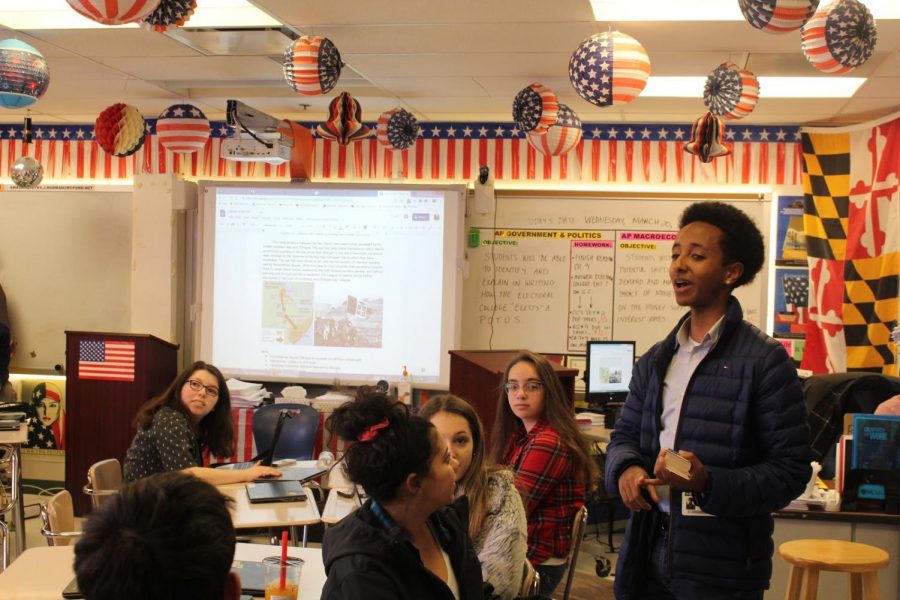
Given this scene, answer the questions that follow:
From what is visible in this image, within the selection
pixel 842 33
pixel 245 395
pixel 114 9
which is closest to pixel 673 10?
pixel 842 33

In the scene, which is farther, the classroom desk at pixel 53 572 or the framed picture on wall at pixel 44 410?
the framed picture on wall at pixel 44 410

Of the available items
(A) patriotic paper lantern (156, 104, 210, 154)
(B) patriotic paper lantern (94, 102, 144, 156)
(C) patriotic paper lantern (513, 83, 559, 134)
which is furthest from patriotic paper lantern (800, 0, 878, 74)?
(B) patriotic paper lantern (94, 102, 144, 156)

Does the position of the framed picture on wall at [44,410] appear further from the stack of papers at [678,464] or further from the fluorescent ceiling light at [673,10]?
the stack of papers at [678,464]

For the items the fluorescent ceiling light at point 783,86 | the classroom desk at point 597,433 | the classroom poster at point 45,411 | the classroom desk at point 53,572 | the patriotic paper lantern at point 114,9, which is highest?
the fluorescent ceiling light at point 783,86

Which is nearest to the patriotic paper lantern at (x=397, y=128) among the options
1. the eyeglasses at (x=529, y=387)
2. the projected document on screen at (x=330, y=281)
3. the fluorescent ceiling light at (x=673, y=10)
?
the projected document on screen at (x=330, y=281)

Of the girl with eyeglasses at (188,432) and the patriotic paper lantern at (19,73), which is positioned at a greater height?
the patriotic paper lantern at (19,73)

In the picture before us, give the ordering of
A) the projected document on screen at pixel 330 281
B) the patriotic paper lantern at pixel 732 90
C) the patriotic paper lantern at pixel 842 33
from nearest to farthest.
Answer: the patriotic paper lantern at pixel 842 33 < the patriotic paper lantern at pixel 732 90 < the projected document on screen at pixel 330 281

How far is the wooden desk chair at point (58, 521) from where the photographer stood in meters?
3.09

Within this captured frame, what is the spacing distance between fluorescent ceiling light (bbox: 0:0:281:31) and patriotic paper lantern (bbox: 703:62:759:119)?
2119 millimetres

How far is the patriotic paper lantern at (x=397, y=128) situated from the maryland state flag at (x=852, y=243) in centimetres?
269

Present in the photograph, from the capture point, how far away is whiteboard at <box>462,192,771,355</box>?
6430 mm

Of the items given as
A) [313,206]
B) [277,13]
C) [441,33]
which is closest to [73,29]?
[277,13]

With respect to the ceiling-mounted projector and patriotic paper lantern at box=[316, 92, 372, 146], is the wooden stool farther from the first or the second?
the ceiling-mounted projector

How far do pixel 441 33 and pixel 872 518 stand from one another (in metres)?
2.85
